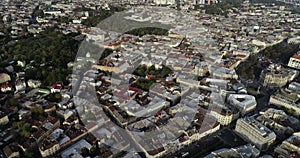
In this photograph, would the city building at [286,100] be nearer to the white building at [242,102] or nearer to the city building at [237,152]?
the white building at [242,102]

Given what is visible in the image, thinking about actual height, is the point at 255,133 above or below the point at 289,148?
above

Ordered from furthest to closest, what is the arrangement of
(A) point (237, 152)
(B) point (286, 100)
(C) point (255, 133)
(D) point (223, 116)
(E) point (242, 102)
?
(B) point (286, 100), (E) point (242, 102), (D) point (223, 116), (C) point (255, 133), (A) point (237, 152)

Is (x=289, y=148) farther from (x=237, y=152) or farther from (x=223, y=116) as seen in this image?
(x=223, y=116)

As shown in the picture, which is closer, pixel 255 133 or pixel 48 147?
pixel 48 147

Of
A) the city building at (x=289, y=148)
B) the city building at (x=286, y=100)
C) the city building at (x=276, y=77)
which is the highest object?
the city building at (x=276, y=77)

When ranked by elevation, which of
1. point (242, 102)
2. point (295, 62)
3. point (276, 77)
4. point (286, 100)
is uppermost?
point (295, 62)

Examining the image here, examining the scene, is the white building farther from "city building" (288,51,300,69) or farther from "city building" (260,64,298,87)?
"city building" (288,51,300,69)

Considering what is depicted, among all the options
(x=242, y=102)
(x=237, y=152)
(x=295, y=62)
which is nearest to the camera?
(x=237, y=152)

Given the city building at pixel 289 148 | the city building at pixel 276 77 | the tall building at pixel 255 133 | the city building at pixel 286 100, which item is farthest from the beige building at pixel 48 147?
the city building at pixel 276 77

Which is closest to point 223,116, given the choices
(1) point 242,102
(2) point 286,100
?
(1) point 242,102
